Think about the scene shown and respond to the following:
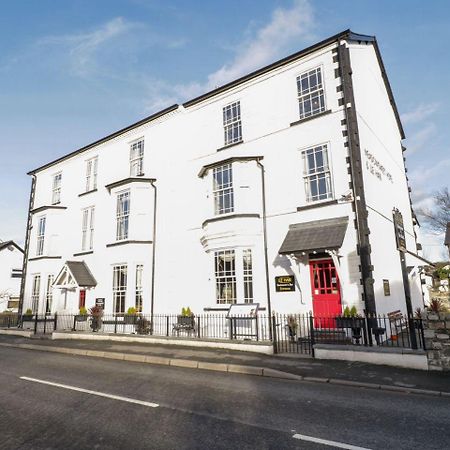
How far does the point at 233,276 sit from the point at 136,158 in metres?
10.6

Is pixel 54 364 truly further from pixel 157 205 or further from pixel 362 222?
pixel 362 222

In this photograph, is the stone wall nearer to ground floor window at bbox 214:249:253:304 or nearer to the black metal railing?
the black metal railing

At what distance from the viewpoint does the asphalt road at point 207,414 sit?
491 cm

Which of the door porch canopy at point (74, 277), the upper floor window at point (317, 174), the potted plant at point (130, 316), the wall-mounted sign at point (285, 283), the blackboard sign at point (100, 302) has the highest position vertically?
the upper floor window at point (317, 174)

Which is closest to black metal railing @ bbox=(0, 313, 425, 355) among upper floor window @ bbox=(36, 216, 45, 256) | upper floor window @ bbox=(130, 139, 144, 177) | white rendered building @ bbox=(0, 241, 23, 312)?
upper floor window @ bbox=(36, 216, 45, 256)

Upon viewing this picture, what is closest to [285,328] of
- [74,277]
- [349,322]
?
[349,322]

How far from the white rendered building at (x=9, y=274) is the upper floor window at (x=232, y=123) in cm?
3371

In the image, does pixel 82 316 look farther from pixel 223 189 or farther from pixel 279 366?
pixel 279 366

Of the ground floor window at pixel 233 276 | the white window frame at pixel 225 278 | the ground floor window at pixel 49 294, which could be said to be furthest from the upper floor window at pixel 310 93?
the ground floor window at pixel 49 294

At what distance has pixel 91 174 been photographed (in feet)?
78.1

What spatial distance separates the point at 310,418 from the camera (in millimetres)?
5820

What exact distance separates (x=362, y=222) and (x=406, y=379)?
595cm

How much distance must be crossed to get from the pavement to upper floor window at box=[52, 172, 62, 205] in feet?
43.2

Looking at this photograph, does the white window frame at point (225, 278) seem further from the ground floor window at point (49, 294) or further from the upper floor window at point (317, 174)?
the ground floor window at point (49, 294)
